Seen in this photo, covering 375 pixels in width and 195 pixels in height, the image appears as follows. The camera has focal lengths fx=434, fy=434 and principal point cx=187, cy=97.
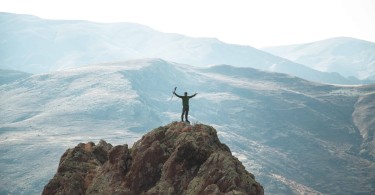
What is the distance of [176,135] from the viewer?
30.3 metres

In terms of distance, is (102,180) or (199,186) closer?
(199,186)

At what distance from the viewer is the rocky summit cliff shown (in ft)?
81.2

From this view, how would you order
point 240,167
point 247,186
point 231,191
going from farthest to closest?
point 240,167 → point 247,186 → point 231,191

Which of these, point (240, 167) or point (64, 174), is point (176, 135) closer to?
point (240, 167)

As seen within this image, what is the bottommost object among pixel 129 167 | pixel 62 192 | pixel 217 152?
pixel 62 192

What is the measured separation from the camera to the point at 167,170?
26.6 meters

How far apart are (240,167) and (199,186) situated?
296 cm

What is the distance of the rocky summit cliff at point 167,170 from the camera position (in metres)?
24.8

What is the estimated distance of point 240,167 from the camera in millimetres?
26047

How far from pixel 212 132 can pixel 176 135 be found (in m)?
2.58

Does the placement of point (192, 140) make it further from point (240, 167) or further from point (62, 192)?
point (62, 192)

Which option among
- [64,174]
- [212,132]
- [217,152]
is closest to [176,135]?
[212,132]

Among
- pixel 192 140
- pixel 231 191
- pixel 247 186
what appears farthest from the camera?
pixel 192 140

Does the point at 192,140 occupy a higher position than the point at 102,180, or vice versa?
the point at 192,140
